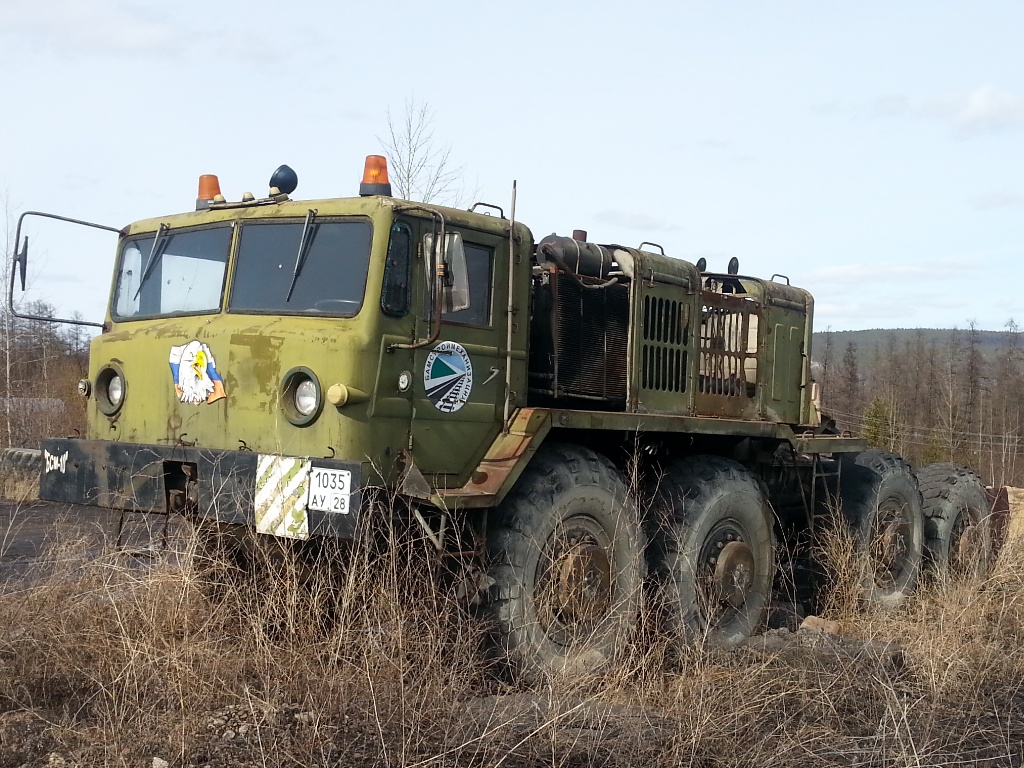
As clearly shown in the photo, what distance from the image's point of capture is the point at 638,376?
7246 millimetres

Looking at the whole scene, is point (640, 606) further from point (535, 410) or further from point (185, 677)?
point (185, 677)

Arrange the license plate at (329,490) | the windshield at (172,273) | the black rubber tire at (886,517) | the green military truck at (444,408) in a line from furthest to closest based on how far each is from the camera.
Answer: the black rubber tire at (886,517) → the windshield at (172,273) → the green military truck at (444,408) → the license plate at (329,490)

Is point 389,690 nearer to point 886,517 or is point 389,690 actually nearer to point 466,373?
point 466,373

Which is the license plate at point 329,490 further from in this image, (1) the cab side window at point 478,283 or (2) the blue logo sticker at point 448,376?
(1) the cab side window at point 478,283

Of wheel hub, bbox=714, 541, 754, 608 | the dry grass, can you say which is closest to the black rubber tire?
wheel hub, bbox=714, 541, 754, 608

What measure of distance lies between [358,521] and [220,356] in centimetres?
148

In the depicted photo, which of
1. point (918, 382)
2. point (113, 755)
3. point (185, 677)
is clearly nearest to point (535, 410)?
point (185, 677)

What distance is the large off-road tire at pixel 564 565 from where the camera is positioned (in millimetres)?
5750

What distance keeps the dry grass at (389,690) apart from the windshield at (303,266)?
1.39m

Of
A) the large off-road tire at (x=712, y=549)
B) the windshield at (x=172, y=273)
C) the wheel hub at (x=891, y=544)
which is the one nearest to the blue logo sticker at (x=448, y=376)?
the windshield at (x=172, y=273)

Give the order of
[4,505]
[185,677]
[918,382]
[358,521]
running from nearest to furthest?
[185,677]
[358,521]
[4,505]
[918,382]

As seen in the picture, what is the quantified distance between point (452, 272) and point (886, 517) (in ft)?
17.9

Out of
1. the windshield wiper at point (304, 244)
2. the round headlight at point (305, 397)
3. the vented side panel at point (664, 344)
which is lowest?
the round headlight at point (305, 397)

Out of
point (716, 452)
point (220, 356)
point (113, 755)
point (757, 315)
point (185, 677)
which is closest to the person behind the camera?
point (113, 755)
